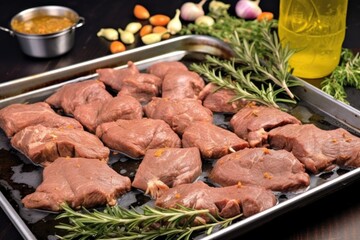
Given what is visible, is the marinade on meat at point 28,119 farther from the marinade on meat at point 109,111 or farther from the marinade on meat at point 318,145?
the marinade on meat at point 318,145

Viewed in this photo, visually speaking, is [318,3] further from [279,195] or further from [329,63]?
[279,195]

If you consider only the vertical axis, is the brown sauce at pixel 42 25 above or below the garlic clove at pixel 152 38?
above

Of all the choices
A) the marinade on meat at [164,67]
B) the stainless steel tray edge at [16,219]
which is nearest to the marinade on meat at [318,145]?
the marinade on meat at [164,67]

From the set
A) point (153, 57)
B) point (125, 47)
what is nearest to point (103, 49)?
point (125, 47)

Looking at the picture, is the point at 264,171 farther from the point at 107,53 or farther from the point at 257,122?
the point at 107,53

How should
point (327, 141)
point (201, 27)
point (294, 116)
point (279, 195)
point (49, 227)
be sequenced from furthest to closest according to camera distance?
point (201, 27) → point (294, 116) → point (327, 141) → point (279, 195) → point (49, 227)

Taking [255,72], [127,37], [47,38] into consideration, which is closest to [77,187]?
[255,72]
